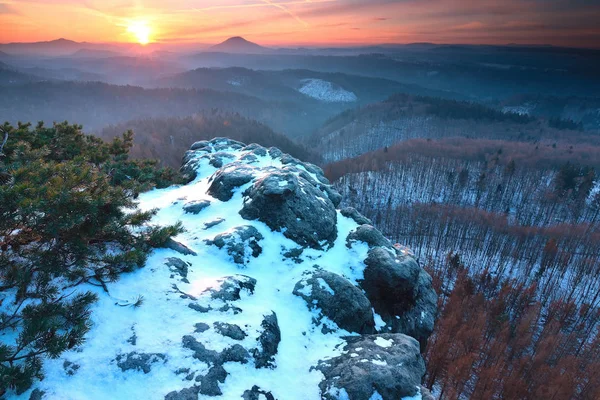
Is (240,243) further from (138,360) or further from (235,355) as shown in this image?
(138,360)

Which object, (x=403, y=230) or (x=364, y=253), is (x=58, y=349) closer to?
(x=364, y=253)

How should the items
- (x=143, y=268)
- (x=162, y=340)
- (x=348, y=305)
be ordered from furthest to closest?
(x=348, y=305)
(x=143, y=268)
(x=162, y=340)

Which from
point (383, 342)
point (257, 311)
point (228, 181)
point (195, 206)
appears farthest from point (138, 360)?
point (228, 181)

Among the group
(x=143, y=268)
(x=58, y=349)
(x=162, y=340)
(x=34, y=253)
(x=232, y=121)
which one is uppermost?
(x=34, y=253)

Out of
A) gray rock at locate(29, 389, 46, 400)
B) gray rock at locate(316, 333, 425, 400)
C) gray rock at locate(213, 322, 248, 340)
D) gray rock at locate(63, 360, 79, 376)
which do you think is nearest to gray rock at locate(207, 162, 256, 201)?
gray rock at locate(213, 322, 248, 340)

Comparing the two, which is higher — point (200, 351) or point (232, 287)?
point (232, 287)

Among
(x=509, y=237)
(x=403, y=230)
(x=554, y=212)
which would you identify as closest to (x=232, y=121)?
(x=403, y=230)

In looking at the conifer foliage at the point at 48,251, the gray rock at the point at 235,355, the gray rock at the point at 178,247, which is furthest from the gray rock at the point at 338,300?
the conifer foliage at the point at 48,251

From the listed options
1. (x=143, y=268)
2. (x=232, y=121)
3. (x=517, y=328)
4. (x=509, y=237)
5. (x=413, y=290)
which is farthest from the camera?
(x=232, y=121)
